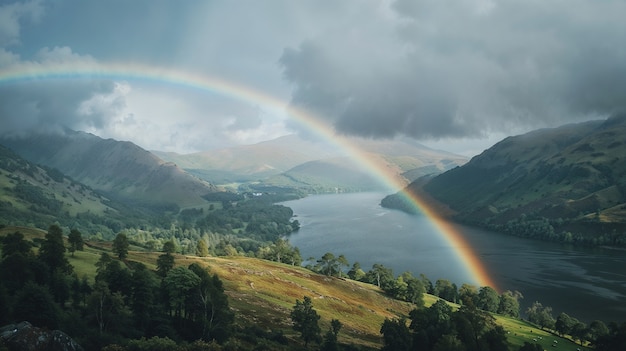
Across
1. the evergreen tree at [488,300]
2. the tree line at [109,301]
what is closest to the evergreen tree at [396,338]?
the tree line at [109,301]

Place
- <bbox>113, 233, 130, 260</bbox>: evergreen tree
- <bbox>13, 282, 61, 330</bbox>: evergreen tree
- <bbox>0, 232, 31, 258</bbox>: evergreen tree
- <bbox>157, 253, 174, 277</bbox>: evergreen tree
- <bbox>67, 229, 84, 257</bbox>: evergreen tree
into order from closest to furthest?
1. <bbox>13, 282, 61, 330</bbox>: evergreen tree
2. <bbox>0, 232, 31, 258</bbox>: evergreen tree
3. <bbox>157, 253, 174, 277</bbox>: evergreen tree
4. <bbox>67, 229, 84, 257</bbox>: evergreen tree
5. <bbox>113, 233, 130, 260</bbox>: evergreen tree

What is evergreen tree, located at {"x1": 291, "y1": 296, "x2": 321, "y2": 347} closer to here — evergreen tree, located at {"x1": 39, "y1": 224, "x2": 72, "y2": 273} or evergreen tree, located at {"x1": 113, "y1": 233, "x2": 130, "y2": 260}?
evergreen tree, located at {"x1": 39, "y1": 224, "x2": 72, "y2": 273}

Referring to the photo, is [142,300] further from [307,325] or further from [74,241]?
[74,241]

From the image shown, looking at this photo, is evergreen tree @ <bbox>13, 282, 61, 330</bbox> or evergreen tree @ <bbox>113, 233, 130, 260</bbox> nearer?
evergreen tree @ <bbox>13, 282, 61, 330</bbox>

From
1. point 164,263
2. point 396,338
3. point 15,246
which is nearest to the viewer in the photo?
point 396,338

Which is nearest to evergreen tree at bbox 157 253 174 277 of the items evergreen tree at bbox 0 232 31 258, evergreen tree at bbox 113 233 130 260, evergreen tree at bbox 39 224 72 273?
evergreen tree at bbox 39 224 72 273

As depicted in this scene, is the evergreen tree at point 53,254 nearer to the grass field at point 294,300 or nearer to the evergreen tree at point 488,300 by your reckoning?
the grass field at point 294,300

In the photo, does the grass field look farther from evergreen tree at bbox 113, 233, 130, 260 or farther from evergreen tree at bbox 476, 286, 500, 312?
evergreen tree at bbox 476, 286, 500, 312

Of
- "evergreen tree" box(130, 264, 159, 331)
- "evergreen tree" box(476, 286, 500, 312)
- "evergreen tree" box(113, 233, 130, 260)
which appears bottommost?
"evergreen tree" box(476, 286, 500, 312)

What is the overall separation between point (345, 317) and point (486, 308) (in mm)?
78698

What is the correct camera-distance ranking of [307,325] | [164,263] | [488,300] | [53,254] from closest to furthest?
[307,325]
[53,254]
[164,263]
[488,300]

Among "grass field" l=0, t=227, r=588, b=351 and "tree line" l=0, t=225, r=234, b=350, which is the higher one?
"tree line" l=0, t=225, r=234, b=350

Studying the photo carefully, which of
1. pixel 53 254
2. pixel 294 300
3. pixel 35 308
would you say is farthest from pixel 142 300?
pixel 294 300

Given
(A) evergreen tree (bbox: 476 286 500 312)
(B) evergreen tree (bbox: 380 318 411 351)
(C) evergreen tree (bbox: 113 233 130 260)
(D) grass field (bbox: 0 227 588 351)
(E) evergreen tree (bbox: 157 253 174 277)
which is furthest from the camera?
(A) evergreen tree (bbox: 476 286 500 312)
